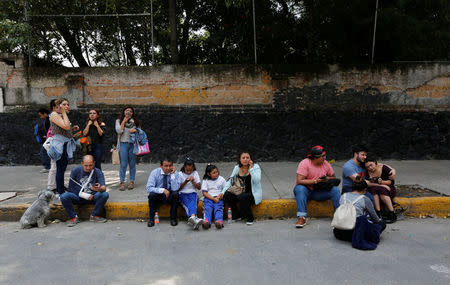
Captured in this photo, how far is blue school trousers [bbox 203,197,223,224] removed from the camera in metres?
4.48

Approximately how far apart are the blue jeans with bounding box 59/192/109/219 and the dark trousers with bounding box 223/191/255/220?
1.76 meters

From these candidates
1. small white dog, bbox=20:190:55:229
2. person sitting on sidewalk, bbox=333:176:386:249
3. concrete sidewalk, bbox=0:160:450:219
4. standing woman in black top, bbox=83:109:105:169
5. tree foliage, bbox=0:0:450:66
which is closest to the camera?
person sitting on sidewalk, bbox=333:176:386:249

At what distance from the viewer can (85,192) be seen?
15.3 ft

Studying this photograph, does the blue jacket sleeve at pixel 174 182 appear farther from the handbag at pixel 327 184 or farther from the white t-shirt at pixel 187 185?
the handbag at pixel 327 184

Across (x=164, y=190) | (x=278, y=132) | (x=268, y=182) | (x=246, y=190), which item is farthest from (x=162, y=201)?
(x=278, y=132)

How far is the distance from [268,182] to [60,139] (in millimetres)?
3634

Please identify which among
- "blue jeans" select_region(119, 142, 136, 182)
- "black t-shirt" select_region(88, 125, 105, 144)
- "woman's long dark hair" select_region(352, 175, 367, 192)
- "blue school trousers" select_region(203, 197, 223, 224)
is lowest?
"blue school trousers" select_region(203, 197, 223, 224)

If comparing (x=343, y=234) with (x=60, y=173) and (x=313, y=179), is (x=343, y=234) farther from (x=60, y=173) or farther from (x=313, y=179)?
(x=60, y=173)

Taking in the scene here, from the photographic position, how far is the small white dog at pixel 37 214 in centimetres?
442

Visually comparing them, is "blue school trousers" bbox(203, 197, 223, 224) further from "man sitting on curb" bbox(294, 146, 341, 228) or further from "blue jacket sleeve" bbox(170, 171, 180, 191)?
"man sitting on curb" bbox(294, 146, 341, 228)

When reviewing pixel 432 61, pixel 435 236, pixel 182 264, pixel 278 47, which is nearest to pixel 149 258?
pixel 182 264

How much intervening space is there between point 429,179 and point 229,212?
404 cm

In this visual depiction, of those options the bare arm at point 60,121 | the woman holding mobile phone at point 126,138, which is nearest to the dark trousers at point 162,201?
the woman holding mobile phone at point 126,138

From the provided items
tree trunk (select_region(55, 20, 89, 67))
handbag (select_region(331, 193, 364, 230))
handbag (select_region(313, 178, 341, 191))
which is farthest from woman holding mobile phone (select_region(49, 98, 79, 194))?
tree trunk (select_region(55, 20, 89, 67))
